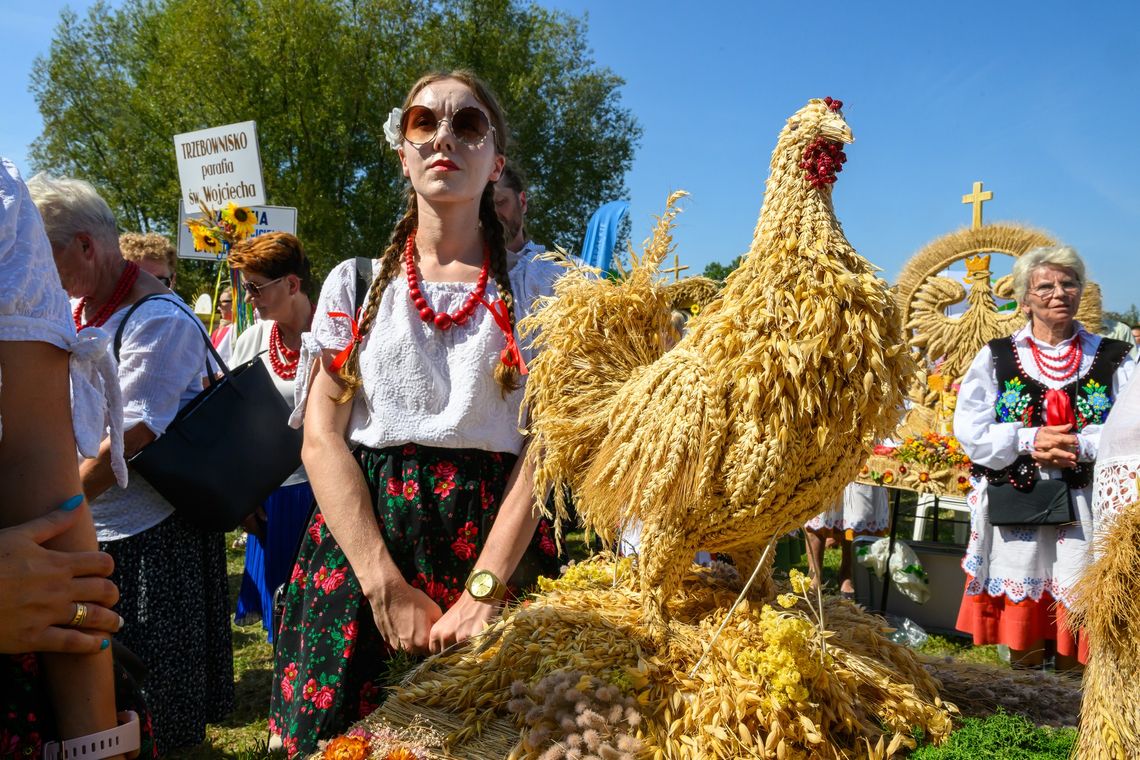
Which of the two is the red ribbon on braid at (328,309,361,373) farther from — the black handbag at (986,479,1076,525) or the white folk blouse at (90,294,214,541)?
the black handbag at (986,479,1076,525)

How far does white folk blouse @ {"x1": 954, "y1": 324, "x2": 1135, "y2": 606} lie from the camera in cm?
365

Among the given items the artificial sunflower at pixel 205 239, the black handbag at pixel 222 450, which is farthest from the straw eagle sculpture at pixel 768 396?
the artificial sunflower at pixel 205 239

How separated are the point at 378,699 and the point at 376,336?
79 centimetres

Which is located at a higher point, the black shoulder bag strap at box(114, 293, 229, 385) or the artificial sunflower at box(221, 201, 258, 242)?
the artificial sunflower at box(221, 201, 258, 242)

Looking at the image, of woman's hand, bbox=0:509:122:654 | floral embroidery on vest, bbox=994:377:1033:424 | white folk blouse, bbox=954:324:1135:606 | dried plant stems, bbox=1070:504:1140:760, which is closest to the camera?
woman's hand, bbox=0:509:122:654

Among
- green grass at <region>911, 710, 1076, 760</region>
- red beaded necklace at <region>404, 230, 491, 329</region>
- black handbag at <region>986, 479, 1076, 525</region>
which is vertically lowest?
black handbag at <region>986, 479, 1076, 525</region>

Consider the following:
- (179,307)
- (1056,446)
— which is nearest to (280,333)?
(179,307)

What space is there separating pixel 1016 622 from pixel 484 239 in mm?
3511

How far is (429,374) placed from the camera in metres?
1.70

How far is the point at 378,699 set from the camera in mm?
1668

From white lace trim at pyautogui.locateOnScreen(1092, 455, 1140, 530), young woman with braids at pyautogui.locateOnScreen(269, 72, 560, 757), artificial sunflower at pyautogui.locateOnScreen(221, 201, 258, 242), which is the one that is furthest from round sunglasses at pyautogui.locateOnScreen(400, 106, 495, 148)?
artificial sunflower at pyautogui.locateOnScreen(221, 201, 258, 242)

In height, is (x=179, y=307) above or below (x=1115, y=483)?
above

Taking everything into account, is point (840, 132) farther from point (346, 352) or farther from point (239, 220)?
point (239, 220)

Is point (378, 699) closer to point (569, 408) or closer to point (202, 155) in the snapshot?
point (569, 408)
